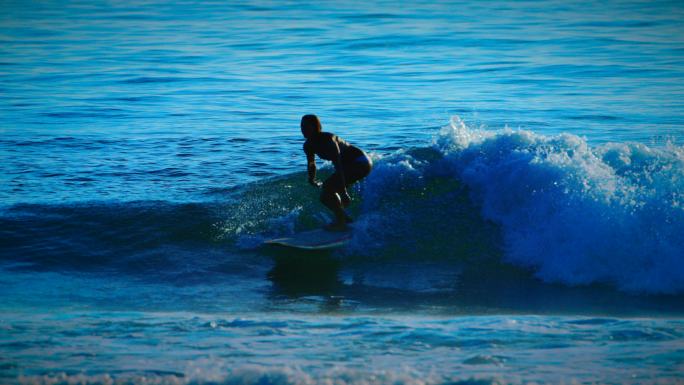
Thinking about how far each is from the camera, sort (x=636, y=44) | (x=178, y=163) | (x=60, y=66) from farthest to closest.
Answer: (x=636, y=44)
(x=60, y=66)
(x=178, y=163)

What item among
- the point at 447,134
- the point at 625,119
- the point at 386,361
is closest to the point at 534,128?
the point at 625,119

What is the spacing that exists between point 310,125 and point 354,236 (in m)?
1.59

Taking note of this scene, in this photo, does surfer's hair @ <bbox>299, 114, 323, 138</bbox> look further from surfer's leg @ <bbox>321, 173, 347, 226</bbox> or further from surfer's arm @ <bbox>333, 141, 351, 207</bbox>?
surfer's leg @ <bbox>321, 173, 347, 226</bbox>

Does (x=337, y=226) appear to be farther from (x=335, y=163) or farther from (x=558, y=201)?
(x=558, y=201)

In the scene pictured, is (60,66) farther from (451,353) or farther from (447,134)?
(451,353)

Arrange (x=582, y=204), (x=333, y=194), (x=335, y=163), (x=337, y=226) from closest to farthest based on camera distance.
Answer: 1. (x=335, y=163)
2. (x=333, y=194)
3. (x=582, y=204)
4. (x=337, y=226)

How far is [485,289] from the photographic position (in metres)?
7.92

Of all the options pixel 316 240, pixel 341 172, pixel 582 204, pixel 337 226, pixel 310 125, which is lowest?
pixel 316 240

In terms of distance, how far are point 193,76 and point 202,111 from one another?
15.4 ft

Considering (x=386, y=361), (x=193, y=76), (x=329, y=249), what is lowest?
(x=386, y=361)

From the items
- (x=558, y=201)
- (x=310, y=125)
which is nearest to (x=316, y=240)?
(x=310, y=125)

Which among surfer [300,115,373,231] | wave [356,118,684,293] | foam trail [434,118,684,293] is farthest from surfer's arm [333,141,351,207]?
foam trail [434,118,684,293]

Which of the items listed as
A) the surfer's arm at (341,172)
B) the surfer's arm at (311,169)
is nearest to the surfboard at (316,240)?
the surfer's arm at (341,172)

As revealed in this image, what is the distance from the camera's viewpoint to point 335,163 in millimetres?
8234
